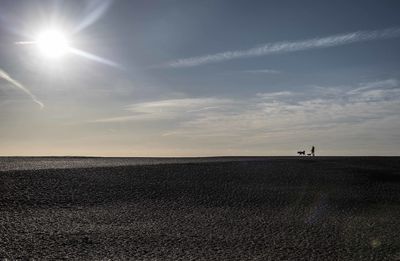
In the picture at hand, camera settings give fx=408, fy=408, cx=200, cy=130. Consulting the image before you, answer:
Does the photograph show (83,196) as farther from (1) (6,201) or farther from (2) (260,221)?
(2) (260,221)

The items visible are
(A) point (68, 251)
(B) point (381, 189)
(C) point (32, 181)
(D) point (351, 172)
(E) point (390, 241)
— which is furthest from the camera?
(D) point (351, 172)

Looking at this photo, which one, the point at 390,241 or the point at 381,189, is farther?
the point at 381,189

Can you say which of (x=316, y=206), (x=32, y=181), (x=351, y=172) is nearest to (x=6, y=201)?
(x=32, y=181)

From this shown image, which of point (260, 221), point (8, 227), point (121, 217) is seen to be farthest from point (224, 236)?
point (8, 227)

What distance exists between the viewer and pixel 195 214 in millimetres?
11812

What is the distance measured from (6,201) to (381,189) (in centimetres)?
1365

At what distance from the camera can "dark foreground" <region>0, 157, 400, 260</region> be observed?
8773 millimetres

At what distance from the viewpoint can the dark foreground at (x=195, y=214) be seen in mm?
8773

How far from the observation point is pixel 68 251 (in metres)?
8.41

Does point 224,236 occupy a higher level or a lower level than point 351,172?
lower

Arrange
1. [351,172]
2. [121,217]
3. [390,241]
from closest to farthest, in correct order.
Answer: [390,241], [121,217], [351,172]

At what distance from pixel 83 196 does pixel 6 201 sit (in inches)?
87.9

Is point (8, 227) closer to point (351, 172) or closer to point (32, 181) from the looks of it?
point (32, 181)

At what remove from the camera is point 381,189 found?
643 inches
